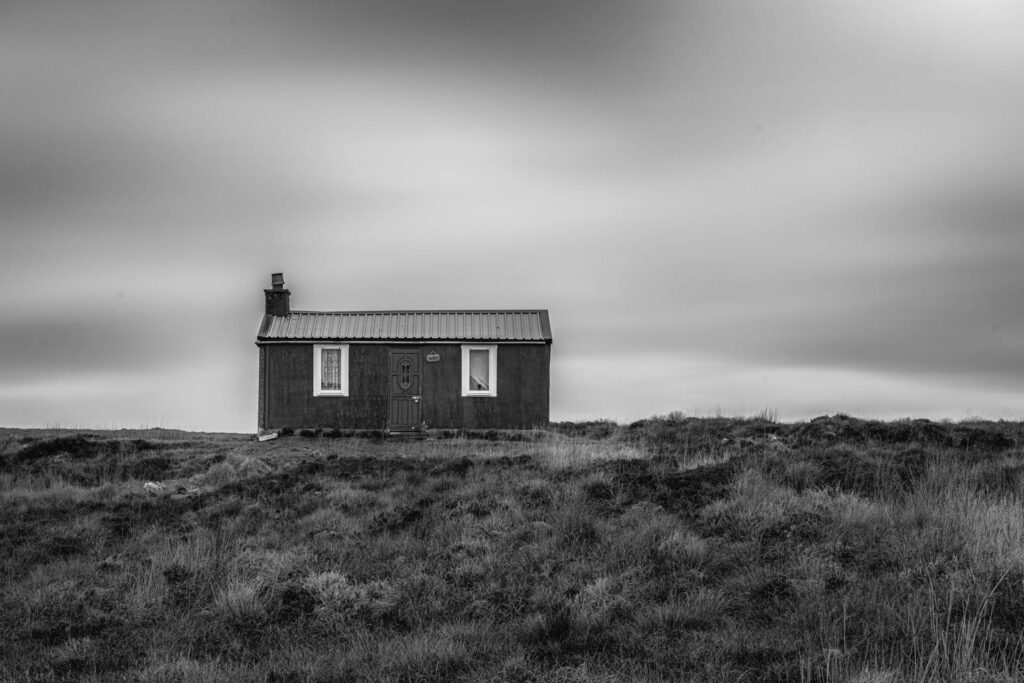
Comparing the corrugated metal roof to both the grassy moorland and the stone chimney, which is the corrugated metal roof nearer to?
the stone chimney

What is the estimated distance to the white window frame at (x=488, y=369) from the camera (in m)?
24.8

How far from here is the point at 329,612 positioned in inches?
320

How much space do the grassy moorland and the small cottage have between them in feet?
29.7

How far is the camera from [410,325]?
83.3ft

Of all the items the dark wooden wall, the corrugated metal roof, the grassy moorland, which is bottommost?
the grassy moorland

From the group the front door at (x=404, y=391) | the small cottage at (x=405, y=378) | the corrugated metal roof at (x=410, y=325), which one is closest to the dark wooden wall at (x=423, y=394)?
the small cottage at (x=405, y=378)

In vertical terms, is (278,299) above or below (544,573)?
above

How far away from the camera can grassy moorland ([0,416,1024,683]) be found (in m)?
6.66

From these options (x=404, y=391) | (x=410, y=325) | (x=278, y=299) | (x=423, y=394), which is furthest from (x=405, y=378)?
(x=278, y=299)

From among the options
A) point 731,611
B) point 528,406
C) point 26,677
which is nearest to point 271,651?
point 26,677

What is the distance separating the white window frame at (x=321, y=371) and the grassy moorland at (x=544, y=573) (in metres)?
9.16

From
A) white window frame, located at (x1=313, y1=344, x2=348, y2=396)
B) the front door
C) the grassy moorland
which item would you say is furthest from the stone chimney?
the grassy moorland

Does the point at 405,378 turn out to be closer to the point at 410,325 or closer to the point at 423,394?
the point at 423,394

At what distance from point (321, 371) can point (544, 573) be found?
17.3m
